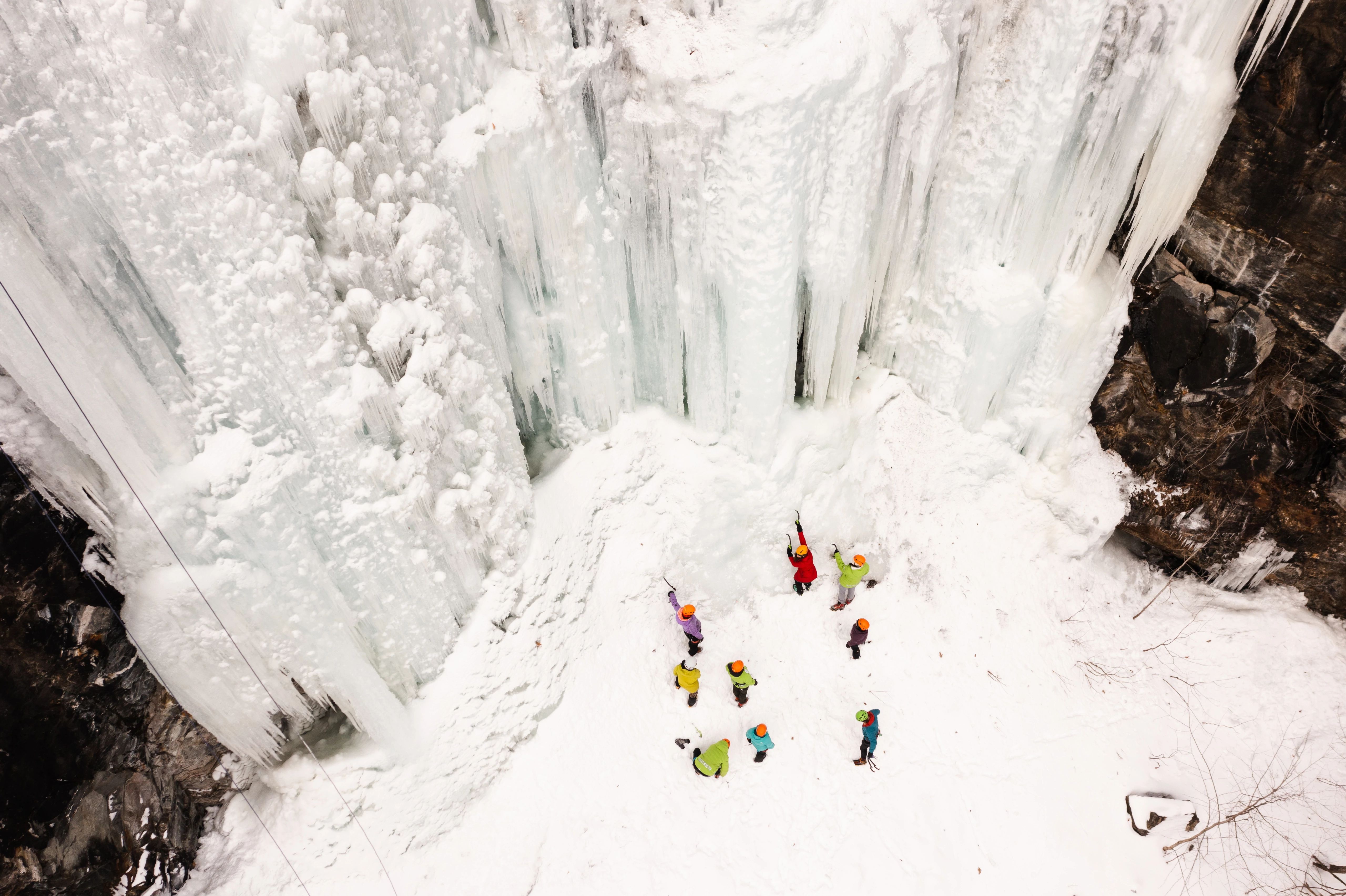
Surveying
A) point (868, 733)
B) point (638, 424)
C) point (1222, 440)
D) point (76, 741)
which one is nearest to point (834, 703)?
point (868, 733)

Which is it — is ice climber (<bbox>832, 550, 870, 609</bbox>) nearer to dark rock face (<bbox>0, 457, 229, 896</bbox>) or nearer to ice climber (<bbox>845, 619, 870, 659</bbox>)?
ice climber (<bbox>845, 619, 870, 659</bbox>)

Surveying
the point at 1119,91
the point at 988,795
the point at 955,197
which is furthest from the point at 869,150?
the point at 988,795

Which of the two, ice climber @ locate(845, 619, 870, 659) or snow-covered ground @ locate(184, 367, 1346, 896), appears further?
ice climber @ locate(845, 619, 870, 659)

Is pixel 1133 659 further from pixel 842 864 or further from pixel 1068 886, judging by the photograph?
pixel 842 864

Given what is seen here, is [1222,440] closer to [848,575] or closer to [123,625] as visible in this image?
[848,575]

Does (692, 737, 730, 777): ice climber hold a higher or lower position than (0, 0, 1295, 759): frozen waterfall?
lower

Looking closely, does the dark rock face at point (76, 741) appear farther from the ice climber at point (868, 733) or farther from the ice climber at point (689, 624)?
the ice climber at point (868, 733)

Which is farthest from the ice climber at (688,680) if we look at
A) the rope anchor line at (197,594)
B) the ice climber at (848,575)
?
the rope anchor line at (197,594)

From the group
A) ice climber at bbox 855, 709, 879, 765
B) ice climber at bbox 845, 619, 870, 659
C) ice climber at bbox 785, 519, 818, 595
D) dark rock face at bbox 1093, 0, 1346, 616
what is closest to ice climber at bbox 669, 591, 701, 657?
ice climber at bbox 785, 519, 818, 595
